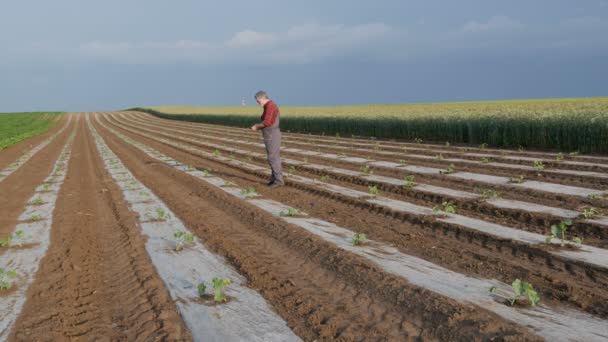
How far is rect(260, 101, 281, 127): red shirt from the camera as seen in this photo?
10.3 m

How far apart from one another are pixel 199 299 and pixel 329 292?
1.07 metres

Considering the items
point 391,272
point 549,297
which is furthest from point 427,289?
point 549,297

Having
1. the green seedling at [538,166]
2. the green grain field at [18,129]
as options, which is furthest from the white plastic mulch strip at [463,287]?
the green grain field at [18,129]

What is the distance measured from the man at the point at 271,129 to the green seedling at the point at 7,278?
19.4 ft

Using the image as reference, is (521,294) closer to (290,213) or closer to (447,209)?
(447,209)

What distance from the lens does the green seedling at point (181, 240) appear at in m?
5.84

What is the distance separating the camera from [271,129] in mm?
10477

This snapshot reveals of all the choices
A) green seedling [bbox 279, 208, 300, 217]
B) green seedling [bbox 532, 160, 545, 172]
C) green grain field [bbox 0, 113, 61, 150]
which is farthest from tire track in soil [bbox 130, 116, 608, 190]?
green grain field [bbox 0, 113, 61, 150]

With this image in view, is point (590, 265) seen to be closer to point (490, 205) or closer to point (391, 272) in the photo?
point (391, 272)

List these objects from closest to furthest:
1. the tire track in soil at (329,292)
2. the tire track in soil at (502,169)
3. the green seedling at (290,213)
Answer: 1. the tire track in soil at (329,292)
2. the green seedling at (290,213)
3. the tire track in soil at (502,169)

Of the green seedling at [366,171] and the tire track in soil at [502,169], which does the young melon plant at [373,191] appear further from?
the tire track in soil at [502,169]

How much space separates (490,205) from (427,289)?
371 cm

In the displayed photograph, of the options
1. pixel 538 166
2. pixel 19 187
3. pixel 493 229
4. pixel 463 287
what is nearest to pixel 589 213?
→ pixel 493 229

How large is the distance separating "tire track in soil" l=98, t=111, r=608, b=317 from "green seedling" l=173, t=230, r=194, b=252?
2.05 meters
